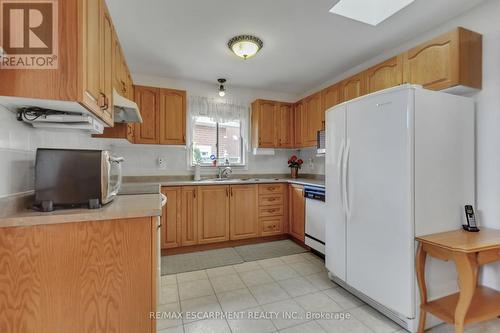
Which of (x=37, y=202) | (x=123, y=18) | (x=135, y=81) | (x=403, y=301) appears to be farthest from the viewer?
(x=135, y=81)

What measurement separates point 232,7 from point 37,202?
6.39 ft

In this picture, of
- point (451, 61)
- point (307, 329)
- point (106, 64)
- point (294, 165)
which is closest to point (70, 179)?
point (106, 64)

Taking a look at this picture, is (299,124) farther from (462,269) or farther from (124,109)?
(462,269)

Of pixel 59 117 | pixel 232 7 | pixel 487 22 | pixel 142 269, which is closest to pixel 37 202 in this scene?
pixel 59 117

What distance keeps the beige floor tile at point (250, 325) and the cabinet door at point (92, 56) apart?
67.1 inches

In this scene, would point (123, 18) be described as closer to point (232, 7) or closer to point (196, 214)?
point (232, 7)

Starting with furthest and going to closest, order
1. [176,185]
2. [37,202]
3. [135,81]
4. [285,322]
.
Answer: [135,81], [176,185], [285,322], [37,202]

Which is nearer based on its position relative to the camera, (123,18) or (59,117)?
(59,117)

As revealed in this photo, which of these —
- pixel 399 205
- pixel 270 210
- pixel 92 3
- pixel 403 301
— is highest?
pixel 92 3

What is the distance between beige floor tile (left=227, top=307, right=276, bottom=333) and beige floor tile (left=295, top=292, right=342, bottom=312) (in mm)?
385

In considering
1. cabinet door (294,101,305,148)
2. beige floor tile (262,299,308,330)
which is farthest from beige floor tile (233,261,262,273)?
cabinet door (294,101,305,148)

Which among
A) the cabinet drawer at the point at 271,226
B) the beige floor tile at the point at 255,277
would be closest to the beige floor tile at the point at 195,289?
the beige floor tile at the point at 255,277

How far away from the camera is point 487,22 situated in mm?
A: 1900

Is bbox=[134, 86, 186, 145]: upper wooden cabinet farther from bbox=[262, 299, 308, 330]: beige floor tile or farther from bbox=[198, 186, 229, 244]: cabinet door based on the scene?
bbox=[262, 299, 308, 330]: beige floor tile
